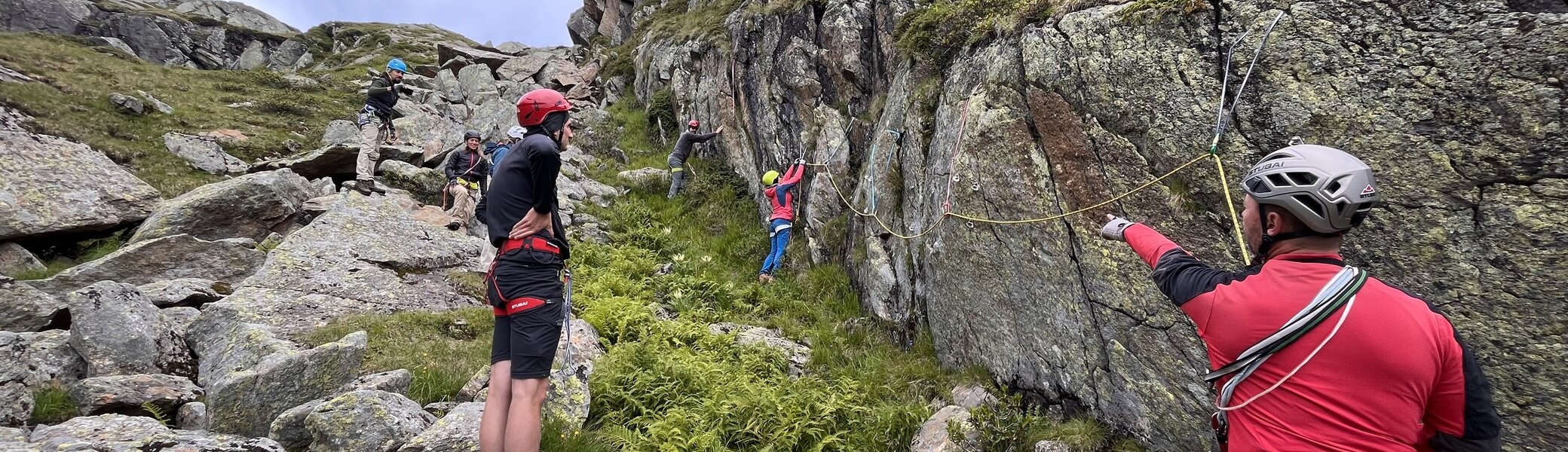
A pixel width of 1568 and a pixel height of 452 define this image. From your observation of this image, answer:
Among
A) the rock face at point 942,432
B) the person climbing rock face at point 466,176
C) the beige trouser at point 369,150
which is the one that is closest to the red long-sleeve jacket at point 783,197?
the rock face at point 942,432

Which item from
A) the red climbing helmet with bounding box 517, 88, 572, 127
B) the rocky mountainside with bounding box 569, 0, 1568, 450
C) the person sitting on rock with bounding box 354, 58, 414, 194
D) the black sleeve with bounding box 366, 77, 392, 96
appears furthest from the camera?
the black sleeve with bounding box 366, 77, 392, 96

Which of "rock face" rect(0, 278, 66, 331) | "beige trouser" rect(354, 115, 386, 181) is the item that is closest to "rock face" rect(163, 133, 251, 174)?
"beige trouser" rect(354, 115, 386, 181)

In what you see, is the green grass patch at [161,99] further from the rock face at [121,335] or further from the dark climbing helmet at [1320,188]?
the dark climbing helmet at [1320,188]

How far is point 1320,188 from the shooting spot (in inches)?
114

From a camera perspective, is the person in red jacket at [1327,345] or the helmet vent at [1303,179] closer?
the person in red jacket at [1327,345]

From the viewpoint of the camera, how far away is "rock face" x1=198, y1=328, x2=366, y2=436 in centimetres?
578

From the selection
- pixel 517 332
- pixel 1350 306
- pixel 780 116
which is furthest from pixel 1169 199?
pixel 780 116

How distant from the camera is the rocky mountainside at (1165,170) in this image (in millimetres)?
4320

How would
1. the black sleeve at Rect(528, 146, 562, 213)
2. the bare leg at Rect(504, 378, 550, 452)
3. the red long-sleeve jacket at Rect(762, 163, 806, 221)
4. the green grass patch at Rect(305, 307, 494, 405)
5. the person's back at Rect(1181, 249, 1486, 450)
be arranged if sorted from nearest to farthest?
the person's back at Rect(1181, 249, 1486, 450), the bare leg at Rect(504, 378, 550, 452), the black sleeve at Rect(528, 146, 562, 213), the green grass patch at Rect(305, 307, 494, 405), the red long-sleeve jacket at Rect(762, 163, 806, 221)

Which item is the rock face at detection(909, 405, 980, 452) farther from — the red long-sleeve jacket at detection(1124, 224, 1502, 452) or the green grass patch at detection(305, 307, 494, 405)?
the green grass patch at detection(305, 307, 494, 405)

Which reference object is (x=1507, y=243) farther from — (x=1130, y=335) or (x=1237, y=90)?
(x=1130, y=335)

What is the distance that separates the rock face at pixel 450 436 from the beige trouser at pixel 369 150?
1351 centimetres

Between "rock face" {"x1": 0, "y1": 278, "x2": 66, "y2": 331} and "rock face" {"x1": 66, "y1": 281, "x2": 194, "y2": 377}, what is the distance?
0.48 meters

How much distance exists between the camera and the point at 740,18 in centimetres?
1888
